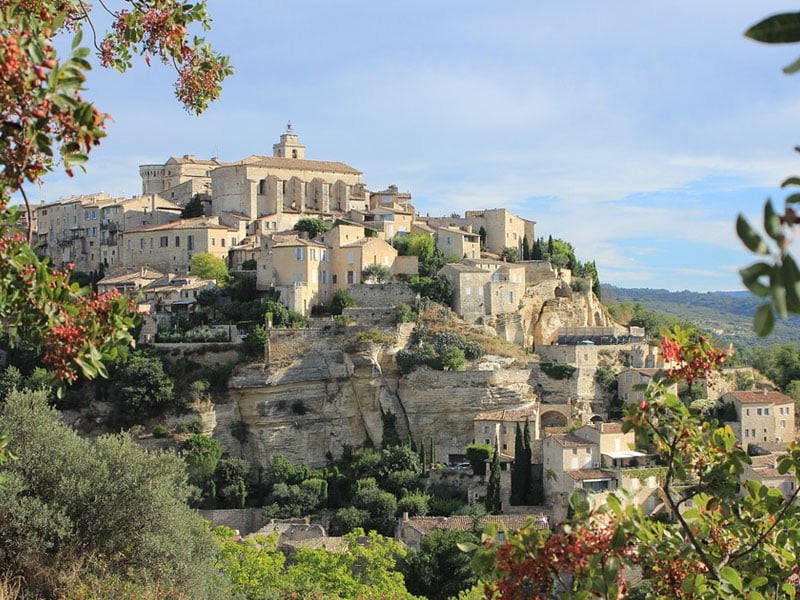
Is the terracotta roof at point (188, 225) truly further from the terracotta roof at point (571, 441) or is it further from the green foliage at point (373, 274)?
the terracotta roof at point (571, 441)

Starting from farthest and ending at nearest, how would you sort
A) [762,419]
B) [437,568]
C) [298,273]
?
[298,273], [762,419], [437,568]

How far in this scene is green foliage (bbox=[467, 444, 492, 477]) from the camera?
39684 millimetres

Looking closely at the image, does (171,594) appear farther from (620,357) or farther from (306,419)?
(620,357)

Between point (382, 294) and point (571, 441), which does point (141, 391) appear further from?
point (571, 441)

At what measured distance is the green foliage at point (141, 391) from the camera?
43.5 meters


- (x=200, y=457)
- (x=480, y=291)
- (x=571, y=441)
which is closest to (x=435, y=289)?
(x=480, y=291)

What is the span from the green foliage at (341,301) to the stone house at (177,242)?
8.31m

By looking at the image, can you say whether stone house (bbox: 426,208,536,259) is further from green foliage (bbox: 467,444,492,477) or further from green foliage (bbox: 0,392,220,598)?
green foliage (bbox: 0,392,220,598)

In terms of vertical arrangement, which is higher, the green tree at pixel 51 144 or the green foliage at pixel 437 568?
the green tree at pixel 51 144

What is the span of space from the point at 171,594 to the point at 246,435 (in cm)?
2861

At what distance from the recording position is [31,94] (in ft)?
16.0

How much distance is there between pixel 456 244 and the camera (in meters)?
51.4

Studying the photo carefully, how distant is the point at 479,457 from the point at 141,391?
47.5 ft

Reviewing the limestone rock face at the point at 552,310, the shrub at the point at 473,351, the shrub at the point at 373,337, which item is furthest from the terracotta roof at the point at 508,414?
the limestone rock face at the point at 552,310
